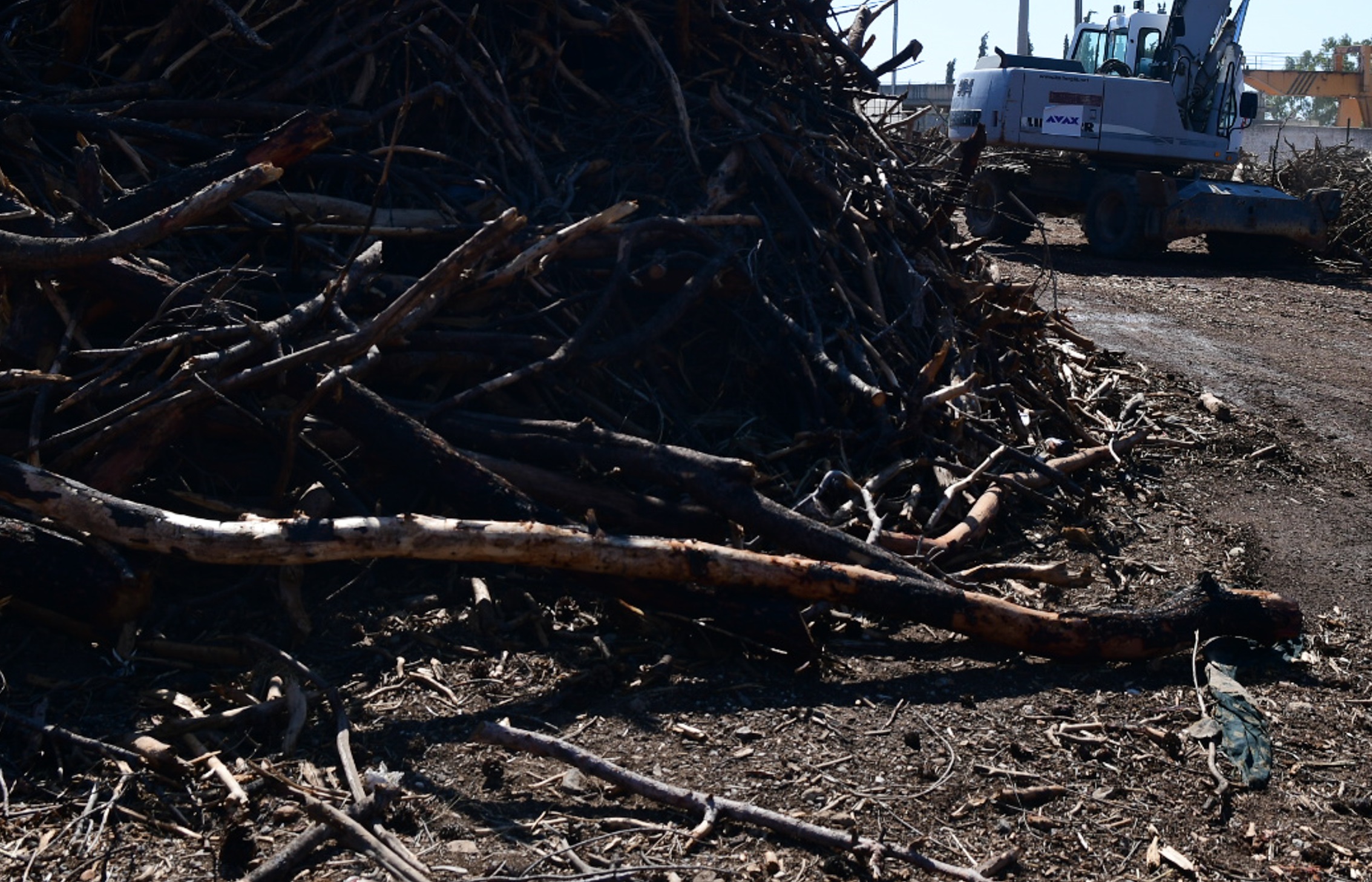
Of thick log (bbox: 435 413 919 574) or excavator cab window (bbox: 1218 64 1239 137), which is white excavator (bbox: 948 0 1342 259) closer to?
excavator cab window (bbox: 1218 64 1239 137)

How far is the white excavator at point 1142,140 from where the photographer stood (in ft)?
51.8

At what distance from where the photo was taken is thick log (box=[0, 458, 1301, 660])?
338 centimetres

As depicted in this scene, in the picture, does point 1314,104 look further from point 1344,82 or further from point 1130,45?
point 1130,45

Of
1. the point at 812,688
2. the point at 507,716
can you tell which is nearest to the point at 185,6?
the point at 507,716

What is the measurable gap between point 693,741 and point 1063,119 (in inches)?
622

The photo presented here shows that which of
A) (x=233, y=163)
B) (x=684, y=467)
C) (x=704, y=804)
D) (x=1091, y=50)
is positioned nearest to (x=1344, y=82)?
(x=1091, y=50)

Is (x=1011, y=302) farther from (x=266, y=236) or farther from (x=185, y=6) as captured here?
(x=185, y=6)

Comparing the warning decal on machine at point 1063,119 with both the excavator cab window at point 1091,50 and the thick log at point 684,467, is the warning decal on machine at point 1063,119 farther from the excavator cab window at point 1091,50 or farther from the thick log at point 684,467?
the thick log at point 684,467

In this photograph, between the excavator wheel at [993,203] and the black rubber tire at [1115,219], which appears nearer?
the black rubber tire at [1115,219]

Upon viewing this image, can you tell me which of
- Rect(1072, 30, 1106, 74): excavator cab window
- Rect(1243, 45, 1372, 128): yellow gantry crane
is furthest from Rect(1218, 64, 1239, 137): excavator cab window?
Rect(1243, 45, 1372, 128): yellow gantry crane

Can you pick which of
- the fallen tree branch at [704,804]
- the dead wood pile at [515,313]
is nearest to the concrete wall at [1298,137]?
the dead wood pile at [515,313]

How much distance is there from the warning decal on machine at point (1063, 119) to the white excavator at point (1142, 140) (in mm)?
17

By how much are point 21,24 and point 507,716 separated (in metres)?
4.35

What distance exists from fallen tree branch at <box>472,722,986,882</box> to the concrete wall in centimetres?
3773
